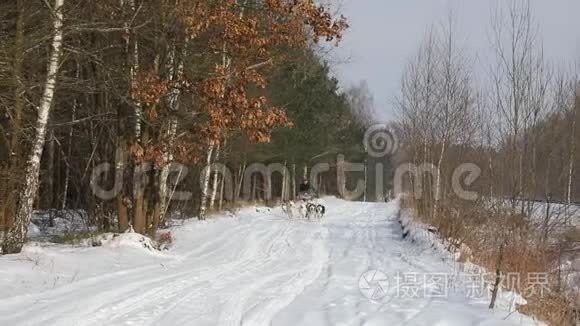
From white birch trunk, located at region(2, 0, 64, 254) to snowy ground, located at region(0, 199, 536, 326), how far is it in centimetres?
36

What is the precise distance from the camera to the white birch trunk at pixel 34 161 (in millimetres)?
10445

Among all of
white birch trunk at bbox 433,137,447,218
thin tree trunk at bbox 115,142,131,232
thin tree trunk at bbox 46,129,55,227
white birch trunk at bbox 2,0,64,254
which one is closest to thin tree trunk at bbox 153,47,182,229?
thin tree trunk at bbox 115,142,131,232

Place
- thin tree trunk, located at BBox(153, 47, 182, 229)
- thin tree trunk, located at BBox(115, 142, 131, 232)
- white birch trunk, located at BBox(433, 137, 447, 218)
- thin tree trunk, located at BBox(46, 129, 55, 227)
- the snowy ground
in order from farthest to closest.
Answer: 1. thin tree trunk, located at BBox(46, 129, 55, 227)
2. white birch trunk, located at BBox(433, 137, 447, 218)
3. thin tree trunk, located at BBox(115, 142, 131, 232)
4. thin tree trunk, located at BBox(153, 47, 182, 229)
5. the snowy ground

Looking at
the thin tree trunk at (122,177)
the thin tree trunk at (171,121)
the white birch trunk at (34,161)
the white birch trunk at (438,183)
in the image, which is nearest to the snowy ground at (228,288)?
the white birch trunk at (34,161)

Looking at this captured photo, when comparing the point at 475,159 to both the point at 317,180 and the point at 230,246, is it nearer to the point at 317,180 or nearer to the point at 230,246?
the point at 230,246

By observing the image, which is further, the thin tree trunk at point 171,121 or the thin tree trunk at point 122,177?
the thin tree trunk at point 122,177

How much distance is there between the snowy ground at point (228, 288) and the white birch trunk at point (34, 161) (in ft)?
1.18

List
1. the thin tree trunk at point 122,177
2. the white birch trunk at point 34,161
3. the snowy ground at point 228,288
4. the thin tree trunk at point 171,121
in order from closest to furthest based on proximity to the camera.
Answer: the snowy ground at point 228,288 → the white birch trunk at point 34,161 → the thin tree trunk at point 171,121 → the thin tree trunk at point 122,177

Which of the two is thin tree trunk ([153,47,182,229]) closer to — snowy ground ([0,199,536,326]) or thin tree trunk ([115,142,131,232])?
thin tree trunk ([115,142,131,232])

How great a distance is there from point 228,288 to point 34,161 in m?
4.42

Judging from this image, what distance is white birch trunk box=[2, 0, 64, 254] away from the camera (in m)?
10.4

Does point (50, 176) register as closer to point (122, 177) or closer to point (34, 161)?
point (122, 177)

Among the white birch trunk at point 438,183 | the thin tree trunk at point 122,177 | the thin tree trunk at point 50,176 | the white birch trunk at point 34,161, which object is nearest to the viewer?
the white birch trunk at point 34,161

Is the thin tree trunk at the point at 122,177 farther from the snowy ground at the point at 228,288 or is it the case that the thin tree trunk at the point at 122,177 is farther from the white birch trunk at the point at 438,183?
the white birch trunk at the point at 438,183
